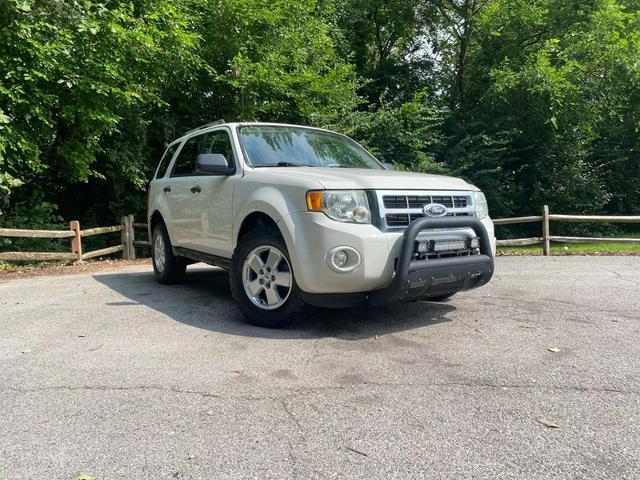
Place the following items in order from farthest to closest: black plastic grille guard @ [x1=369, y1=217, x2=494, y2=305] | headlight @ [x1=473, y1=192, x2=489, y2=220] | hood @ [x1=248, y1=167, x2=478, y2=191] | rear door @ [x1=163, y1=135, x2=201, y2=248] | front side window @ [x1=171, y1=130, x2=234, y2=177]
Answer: rear door @ [x1=163, y1=135, x2=201, y2=248]
front side window @ [x1=171, y1=130, x2=234, y2=177]
headlight @ [x1=473, y1=192, x2=489, y2=220]
hood @ [x1=248, y1=167, x2=478, y2=191]
black plastic grille guard @ [x1=369, y1=217, x2=494, y2=305]

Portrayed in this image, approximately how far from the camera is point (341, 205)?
13.3ft

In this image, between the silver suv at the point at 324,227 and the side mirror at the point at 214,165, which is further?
the side mirror at the point at 214,165

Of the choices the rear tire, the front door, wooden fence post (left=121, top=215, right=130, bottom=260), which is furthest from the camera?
wooden fence post (left=121, top=215, right=130, bottom=260)

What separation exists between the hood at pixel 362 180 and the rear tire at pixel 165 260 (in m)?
2.53

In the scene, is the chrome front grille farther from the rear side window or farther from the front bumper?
the rear side window

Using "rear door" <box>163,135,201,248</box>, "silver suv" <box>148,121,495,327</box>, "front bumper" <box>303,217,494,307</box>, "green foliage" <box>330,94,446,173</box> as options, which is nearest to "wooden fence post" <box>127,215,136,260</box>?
"green foliage" <box>330,94,446,173</box>

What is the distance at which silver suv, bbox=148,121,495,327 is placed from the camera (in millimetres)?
4020

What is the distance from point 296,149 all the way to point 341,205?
149 centimetres

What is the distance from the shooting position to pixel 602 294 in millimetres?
6012

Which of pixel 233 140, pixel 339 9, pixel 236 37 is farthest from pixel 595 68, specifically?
pixel 233 140

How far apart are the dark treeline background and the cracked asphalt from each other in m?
5.87

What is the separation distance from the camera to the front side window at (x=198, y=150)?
5483 millimetres

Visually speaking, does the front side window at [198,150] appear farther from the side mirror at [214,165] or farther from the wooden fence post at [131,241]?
the wooden fence post at [131,241]

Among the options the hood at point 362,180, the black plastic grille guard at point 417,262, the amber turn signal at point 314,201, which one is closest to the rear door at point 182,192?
the hood at point 362,180
